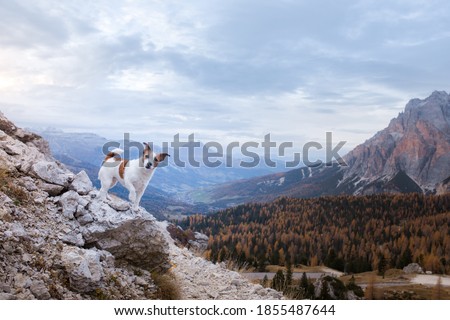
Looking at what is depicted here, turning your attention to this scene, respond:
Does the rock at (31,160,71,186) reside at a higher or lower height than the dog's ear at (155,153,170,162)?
lower

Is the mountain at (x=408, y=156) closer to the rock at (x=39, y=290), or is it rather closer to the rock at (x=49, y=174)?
the rock at (x=49, y=174)

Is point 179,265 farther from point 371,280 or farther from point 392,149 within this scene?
point 392,149

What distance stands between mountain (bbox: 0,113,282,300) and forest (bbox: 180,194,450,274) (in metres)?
6.02

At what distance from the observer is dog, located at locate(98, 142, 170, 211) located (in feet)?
18.0

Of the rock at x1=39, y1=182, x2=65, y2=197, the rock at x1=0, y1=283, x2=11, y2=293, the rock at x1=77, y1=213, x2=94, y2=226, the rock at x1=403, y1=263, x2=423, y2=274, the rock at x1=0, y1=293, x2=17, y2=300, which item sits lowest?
the rock at x1=403, y1=263, x2=423, y2=274

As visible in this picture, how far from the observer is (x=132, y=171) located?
18.5ft

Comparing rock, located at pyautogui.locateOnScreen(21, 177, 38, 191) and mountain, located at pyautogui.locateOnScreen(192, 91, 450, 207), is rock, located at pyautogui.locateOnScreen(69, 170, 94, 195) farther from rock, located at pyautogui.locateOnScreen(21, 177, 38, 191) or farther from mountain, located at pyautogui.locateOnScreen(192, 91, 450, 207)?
mountain, located at pyautogui.locateOnScreen(192, 91, 450, 207)

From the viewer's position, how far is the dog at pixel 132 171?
215 inches

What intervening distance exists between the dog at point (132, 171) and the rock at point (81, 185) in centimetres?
22

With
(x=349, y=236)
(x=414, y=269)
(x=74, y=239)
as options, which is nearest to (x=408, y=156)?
(x=349, y=236)

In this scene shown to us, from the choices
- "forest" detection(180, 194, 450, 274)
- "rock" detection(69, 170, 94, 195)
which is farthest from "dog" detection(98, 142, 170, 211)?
"forest" detection(180, 194, 450, 274)

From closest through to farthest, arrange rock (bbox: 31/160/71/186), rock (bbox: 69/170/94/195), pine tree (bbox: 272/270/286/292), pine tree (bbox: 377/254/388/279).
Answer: rock (bbox: 31/160/71/186) < rock (bbox: 69/170/94/195) < pine tree (bbox: 272/270/286/292) < pine tree (bbox: 377/254/388/279)

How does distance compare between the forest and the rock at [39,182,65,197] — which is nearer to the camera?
the rock at [39,182,65,197]
